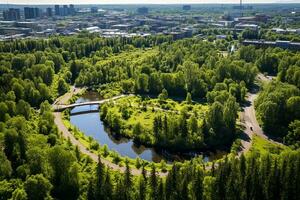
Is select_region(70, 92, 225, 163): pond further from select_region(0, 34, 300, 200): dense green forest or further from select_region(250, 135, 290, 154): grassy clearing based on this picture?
select_region(250, 135, 290, 154): grassy clearing

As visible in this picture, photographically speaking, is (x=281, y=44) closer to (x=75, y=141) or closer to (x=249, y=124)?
(x=249, y=124)

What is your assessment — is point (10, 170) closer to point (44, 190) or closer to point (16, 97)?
point (44, 190)

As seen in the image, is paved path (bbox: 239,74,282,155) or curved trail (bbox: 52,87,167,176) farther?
paved path (bbox: 239,74,282,155)

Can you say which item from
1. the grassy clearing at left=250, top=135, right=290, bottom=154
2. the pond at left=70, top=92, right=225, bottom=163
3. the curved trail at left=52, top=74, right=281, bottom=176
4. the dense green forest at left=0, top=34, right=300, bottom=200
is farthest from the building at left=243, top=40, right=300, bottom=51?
the grassy clearing at left=250, top=135, right=290, bottom=154

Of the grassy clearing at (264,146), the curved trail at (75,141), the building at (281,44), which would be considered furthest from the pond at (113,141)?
the building at (281,44)

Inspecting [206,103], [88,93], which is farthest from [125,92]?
[206,103]

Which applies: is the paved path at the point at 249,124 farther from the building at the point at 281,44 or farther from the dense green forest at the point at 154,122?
the building at the point at 281,44
